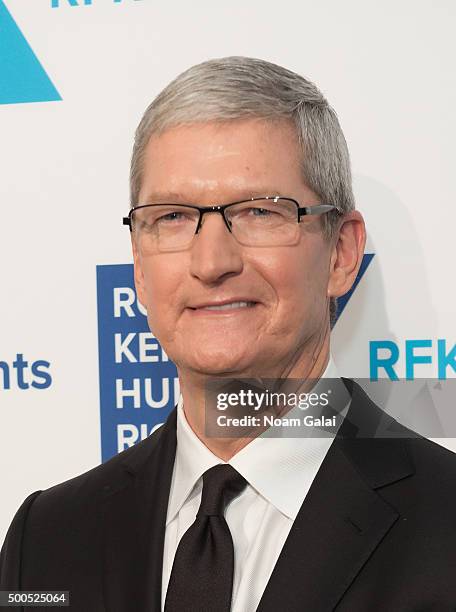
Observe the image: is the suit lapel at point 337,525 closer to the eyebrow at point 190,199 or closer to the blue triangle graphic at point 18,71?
the eyebrow at point 190,199

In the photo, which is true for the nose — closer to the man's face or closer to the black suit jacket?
the man's face

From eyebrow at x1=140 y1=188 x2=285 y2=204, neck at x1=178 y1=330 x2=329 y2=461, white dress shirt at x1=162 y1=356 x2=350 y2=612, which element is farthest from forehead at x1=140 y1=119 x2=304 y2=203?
white dress shirt at x1=162 y1=356 x2=350 y2=612

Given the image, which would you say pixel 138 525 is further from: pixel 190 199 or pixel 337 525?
pixel 190 199

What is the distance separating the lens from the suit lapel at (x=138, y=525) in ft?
4.47

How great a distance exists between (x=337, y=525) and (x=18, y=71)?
4.25 ft

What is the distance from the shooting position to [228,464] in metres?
1.40

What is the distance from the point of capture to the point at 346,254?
152 cm

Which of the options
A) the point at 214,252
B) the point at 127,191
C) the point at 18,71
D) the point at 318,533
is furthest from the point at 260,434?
the point at 18,71

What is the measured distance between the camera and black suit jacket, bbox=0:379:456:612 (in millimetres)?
1240

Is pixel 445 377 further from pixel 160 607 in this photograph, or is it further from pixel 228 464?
pixel 160 607

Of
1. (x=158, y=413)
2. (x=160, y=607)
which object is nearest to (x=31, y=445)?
(x=158, y=413)

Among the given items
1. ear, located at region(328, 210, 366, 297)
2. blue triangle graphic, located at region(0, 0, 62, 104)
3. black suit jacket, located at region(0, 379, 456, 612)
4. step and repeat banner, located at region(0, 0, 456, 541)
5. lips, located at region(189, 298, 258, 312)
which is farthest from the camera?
blue triangle graphic, located at region(0, 0, 62, 104)

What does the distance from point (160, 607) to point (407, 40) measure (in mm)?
1195

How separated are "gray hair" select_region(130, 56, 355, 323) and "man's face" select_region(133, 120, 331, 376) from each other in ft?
0.07
